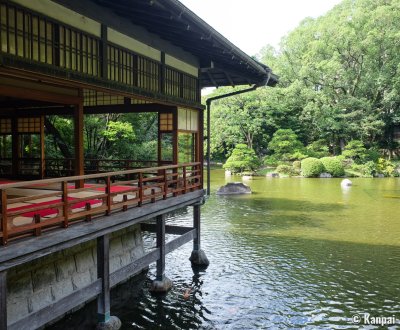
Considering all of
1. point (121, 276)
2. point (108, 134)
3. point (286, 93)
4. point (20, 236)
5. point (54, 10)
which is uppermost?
point (286, 93)

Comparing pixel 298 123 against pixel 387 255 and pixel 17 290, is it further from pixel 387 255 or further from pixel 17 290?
pixel 17 290

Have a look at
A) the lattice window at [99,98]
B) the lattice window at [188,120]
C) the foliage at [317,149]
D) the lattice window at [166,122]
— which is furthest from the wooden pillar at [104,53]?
the foliage at [317,149]

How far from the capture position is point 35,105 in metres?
12.2

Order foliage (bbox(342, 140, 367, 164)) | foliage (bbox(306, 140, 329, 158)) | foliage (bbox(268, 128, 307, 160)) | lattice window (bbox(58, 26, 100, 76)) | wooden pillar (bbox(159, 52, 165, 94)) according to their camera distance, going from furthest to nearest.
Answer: foliage (bbox(306, 140, 329, 158))
foliage (bbox(268, 128, 307, 160))
foliage (bbox(342, 140, 367, 164))
wooden pillar (bbox(159, 52, 165, 94))
lattice window (bbox(58, 26, 100, 76))

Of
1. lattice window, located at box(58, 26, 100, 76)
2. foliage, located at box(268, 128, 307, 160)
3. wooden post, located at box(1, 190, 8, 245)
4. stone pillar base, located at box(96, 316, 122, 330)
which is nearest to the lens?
wooden post, located at box(1, 190, 8, 245)

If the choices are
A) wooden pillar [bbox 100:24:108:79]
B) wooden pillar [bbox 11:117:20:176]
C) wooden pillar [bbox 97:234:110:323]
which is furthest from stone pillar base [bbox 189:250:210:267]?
wooden pillar [bbox 100:24:108:79]

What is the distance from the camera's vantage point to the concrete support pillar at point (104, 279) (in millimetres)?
7953

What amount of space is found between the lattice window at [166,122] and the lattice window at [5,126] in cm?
535

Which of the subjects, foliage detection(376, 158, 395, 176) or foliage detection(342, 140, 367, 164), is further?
foliage detection(342, 140, 367, 164)

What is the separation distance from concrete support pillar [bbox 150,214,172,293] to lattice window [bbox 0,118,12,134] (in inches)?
268

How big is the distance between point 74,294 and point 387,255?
11.8 metres

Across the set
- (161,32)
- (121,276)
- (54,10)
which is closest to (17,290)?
(121,276)

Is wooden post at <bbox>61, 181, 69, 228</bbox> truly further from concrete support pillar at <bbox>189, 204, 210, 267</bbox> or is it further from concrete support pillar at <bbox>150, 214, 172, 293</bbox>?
concrete support pillar at <bbox>189, 204, 210, 267</bbox>

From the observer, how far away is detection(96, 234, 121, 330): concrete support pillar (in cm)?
795
